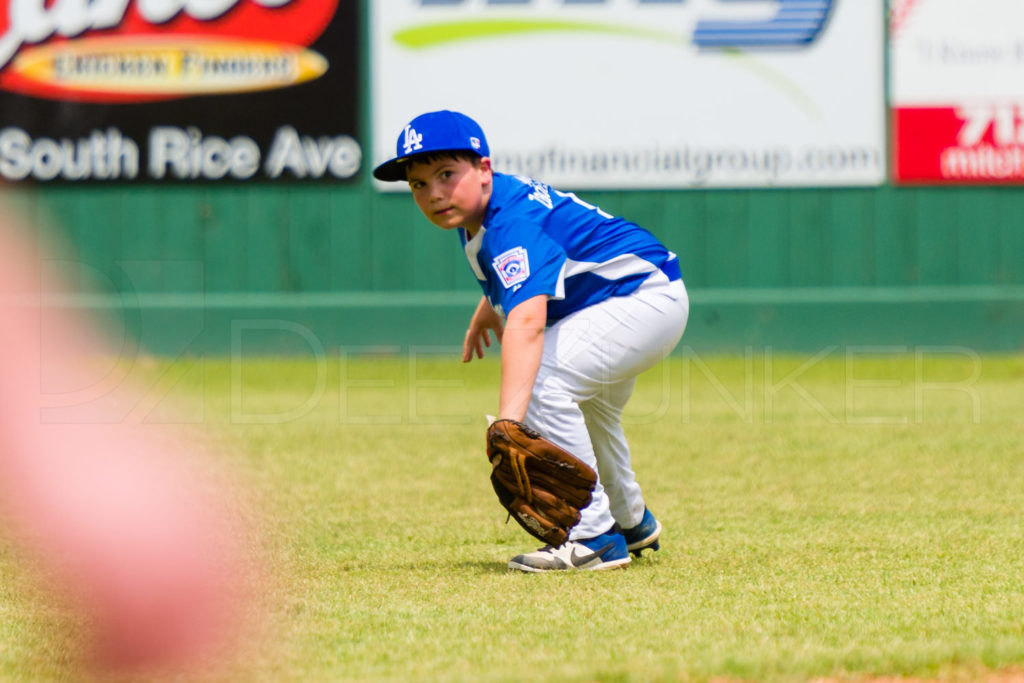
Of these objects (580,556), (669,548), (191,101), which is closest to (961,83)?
(191,101)

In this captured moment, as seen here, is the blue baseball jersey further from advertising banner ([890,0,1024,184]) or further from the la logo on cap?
advertising banner ([890,0,1024,184])

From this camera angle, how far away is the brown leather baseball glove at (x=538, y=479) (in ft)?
12.8

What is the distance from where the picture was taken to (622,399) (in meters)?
4.36

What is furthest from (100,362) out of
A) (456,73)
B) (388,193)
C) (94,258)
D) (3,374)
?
(3,374)

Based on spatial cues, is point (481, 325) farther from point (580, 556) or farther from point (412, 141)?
point (580, 556)

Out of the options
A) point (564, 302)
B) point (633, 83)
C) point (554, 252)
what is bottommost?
point (564, 302)

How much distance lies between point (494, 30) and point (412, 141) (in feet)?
25.6

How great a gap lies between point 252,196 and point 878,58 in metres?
5.42

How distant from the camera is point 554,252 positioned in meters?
4.00

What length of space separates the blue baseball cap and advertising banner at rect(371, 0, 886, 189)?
293 inches

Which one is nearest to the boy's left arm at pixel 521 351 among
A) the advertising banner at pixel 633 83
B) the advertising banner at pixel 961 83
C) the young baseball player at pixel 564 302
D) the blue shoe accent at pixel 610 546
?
the young baseball player at pixel 564 302

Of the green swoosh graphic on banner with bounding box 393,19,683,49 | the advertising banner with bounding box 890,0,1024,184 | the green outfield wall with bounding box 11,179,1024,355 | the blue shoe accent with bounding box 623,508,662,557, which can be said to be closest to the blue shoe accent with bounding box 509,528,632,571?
the blue shoe accent with bounding box 623,508,662,557

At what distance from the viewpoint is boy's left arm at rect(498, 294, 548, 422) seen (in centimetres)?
388

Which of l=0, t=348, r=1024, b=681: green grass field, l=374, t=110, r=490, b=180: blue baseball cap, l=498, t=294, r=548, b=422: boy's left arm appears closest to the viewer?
l=0, t=348, r=1024, b=681: green grass field
